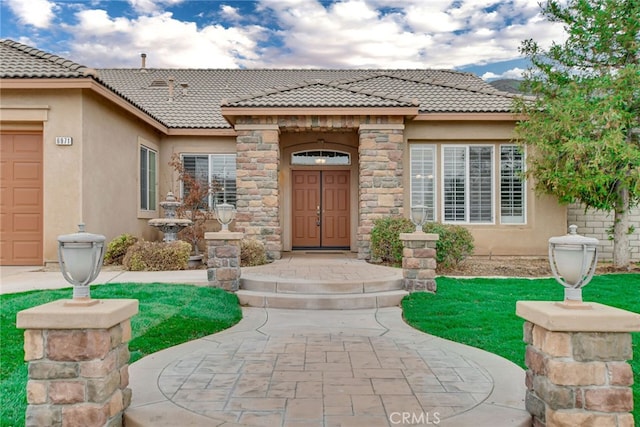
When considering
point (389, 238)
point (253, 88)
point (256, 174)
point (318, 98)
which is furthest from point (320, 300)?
point (253, 88)

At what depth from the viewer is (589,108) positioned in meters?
9.27

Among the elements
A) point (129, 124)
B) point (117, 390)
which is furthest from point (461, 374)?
point (129, 124)

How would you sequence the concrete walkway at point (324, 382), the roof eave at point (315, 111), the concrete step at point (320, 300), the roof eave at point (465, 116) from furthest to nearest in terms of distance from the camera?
the roof eave at point (465, 116)
the roof eave at point (315, 111)
the concrete step at point (320, 300)
the concrete walkway at point (324, 382)

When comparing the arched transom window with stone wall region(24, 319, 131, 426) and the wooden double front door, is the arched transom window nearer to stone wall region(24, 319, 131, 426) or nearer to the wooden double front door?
the wooden double front door

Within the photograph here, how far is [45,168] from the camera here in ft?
29.8

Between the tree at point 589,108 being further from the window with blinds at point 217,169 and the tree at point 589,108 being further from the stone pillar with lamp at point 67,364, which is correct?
the stone pillar with lamp at point 67,364

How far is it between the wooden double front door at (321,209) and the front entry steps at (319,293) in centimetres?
542

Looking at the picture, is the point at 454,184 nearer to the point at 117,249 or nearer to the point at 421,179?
the point at 421,179

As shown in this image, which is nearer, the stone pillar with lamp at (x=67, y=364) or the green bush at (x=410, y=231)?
the stone pillar with lamp at (x=67, y=364)

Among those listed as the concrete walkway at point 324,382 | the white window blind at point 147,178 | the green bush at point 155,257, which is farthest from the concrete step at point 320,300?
the white window blind at point 147,178

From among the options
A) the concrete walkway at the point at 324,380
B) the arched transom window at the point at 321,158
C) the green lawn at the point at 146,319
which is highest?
the arched transom window at the point at 321,158

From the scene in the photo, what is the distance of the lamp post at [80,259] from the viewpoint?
111 inches

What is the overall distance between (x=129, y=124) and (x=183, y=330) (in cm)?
754

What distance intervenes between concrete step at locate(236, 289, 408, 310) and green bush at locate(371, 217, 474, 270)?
2562 millimetres
